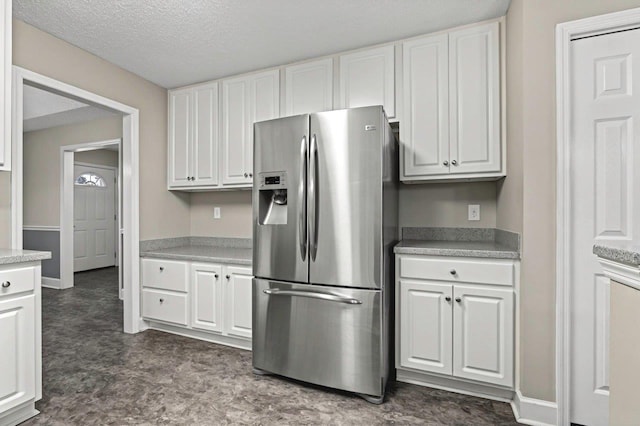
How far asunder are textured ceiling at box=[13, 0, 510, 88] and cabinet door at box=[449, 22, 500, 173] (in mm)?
143

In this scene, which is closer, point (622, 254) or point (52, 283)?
point (622, 254)

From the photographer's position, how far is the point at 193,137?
3430mm

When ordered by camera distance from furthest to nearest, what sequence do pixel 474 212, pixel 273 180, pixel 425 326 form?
pixel 474 212 → pixel 273 180 → pixel 425 326

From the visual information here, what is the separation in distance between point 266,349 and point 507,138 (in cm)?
218

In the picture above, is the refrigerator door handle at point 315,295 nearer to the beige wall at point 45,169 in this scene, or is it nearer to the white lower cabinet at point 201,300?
the white lower cabinet at point 201,300

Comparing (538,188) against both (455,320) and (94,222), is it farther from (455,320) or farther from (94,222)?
(94,222)

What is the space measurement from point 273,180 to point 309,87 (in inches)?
42.7

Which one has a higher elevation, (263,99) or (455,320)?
(263,99)

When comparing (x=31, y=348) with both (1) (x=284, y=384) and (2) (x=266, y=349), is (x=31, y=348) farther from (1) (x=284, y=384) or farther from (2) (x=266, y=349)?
(1) (x=284, y=384)

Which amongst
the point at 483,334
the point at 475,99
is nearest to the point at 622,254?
the point at 483,334

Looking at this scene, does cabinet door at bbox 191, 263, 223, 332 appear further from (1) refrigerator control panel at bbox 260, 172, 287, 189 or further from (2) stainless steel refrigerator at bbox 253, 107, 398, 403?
Answer: (1) refrigerator control panel at bbox 260, 172, 287, 189

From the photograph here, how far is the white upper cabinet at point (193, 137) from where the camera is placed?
10.9 ft

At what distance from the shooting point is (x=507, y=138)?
2.26 metres

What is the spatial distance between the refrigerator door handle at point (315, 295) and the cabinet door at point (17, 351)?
129cm
